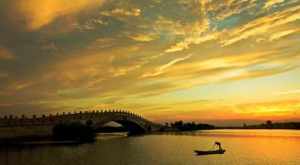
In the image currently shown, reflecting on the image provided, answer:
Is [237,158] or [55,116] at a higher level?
[55,116]

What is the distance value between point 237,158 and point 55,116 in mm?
52972

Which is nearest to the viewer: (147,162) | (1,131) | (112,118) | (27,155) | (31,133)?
(147,162)

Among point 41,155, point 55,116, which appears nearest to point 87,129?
point 55,116

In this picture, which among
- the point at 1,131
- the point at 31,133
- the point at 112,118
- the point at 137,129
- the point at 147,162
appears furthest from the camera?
the point at 137,129

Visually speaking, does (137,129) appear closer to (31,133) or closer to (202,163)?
(31,133)

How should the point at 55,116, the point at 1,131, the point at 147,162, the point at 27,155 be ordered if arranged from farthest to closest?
the point at 55,116 < the point at 1,131 < the point at 27,155 < the point at 147,162

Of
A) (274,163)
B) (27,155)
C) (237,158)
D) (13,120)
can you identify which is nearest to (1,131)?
(13,120)

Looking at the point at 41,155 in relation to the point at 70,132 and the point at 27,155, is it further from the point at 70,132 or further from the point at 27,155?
the point at 70,132

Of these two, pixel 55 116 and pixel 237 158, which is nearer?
pixel 237 158

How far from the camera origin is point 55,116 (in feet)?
306

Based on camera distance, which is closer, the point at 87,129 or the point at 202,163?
the point at 202,163

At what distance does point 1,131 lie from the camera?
76.8 meters

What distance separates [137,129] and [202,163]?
98.1m

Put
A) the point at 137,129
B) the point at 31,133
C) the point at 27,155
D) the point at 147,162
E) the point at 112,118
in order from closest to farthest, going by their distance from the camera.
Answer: the point at 147,162 → the point at 27,155 → the point at 31,133 → the point at 112,118 → the point at 137,129
